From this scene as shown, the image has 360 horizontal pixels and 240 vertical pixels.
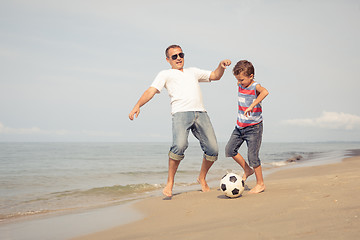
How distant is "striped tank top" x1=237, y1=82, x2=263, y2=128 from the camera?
470 centimetres

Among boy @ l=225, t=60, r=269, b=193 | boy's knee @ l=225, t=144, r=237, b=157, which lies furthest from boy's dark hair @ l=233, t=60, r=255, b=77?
boy's knee @ l=225, t=144, r=237, b=157

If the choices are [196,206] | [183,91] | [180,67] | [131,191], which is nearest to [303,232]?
[196,206]

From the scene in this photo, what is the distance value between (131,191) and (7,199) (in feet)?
9.13

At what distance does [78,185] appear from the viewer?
944cm

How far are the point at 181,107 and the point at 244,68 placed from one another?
1.08 metres

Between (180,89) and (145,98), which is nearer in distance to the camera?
(145,98)

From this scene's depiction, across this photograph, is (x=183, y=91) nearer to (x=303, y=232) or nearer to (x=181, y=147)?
(x=181, y=147)

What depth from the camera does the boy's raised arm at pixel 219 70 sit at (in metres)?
5.10

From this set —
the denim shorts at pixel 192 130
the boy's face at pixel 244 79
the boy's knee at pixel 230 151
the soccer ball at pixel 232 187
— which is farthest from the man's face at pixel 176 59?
the soccer ball at pixel 232 187

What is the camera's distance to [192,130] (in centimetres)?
507

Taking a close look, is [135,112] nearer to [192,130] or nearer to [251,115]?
[192,130]

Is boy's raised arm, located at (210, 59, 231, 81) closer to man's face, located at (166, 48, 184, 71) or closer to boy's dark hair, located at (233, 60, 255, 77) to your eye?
boy's dark hair, located at (233, 60, 255, 77)

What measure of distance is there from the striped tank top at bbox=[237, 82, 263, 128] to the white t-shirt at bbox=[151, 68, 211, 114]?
0.60 m

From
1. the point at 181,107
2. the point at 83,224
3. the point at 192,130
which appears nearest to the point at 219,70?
the point at 181,107
